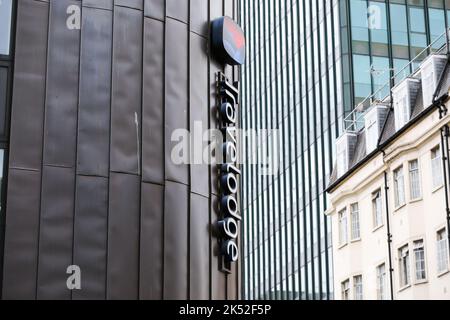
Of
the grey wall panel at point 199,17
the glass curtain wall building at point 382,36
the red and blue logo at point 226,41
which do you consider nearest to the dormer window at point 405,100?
the glass curtain wall building at point 382,36

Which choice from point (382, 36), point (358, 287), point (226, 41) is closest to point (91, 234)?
point (226, 41)

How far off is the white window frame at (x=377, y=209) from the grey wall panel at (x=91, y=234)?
94.5 ft

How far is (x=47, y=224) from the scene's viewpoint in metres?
20.6

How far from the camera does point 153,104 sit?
2278 centimetres

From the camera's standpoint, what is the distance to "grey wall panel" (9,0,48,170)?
20.8 meters

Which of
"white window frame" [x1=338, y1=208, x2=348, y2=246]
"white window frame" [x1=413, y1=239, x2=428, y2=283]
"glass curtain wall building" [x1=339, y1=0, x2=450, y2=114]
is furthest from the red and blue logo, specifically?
"glass curtain wall building" [x1=339, y1=0, x2=450, y2=114]

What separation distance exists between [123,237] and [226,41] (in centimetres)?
615

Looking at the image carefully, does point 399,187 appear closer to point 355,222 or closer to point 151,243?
point 355,222

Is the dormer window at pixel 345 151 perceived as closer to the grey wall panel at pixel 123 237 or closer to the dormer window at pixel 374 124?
the dormer window at pixel 374 124

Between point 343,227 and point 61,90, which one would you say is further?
point 343,227

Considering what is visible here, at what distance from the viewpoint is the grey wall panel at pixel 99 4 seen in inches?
880

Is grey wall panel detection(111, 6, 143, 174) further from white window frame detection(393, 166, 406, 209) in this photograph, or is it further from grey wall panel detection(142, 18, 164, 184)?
white window frame detection(393, 166, 406, 209)
